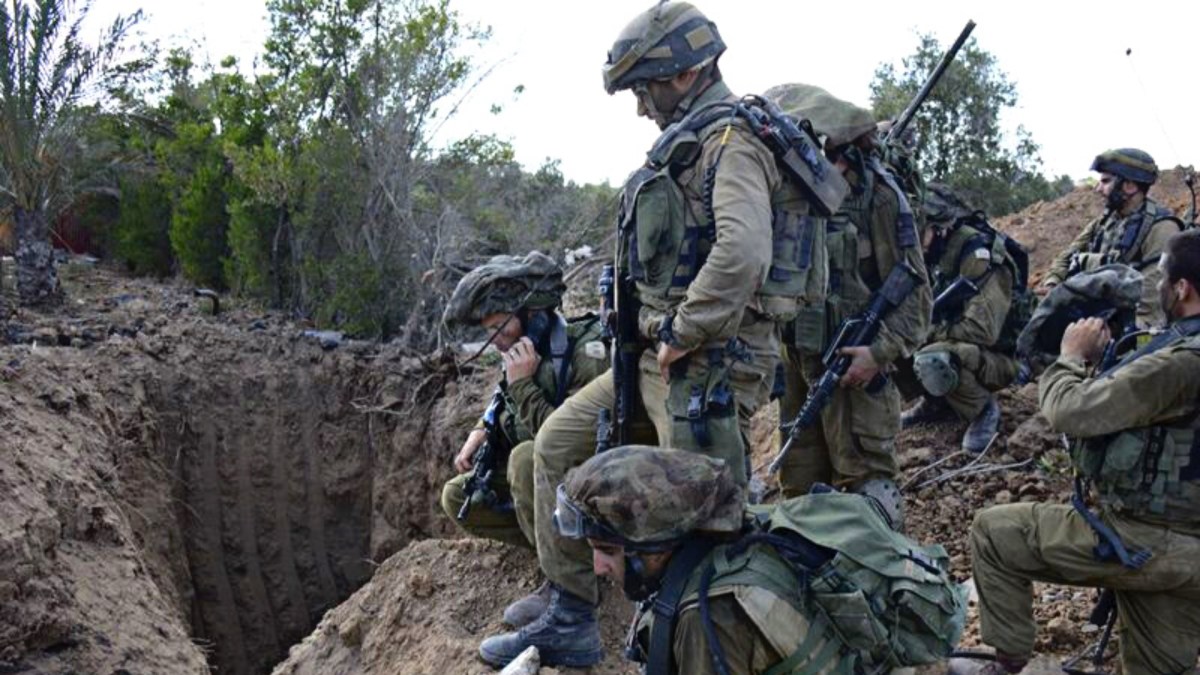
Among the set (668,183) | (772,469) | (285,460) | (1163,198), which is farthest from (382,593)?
(1163,198)

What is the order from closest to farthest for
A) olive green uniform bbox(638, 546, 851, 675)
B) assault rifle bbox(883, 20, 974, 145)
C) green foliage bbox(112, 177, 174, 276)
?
olive green uniform bbox(638, 546, 851, 675)
assault rifle bbox(883, 20, 974, 145)
green foliage bbox(112, 177, 174, 276)

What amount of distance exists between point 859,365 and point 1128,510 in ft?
4.34

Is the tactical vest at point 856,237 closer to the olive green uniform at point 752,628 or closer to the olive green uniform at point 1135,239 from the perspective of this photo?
the olive green uniform at point 752,628

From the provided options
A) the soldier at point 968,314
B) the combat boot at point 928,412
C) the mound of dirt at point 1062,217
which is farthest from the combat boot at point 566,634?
the mound of dirt at point 1062,217

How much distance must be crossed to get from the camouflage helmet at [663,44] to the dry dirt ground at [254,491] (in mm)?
2365

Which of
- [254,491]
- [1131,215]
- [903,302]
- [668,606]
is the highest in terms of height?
[1131,215]

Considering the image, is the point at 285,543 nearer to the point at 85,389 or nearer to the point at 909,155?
the point at 85,389

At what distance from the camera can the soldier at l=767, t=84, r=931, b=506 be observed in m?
4.87

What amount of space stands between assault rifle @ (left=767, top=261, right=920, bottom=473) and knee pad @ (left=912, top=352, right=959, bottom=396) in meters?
1.61

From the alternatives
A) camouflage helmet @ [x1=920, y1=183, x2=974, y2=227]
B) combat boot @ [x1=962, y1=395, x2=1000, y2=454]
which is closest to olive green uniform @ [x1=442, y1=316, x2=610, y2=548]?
camouflage helmet @ [x1=920, y1=183, x2=974, y2=227]

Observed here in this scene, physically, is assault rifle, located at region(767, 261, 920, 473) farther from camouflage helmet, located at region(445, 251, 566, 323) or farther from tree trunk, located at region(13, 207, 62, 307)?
tree trunk, located at region(13, 207, 62, 307)

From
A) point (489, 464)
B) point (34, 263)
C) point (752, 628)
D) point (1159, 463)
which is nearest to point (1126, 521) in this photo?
point (1159, 463)

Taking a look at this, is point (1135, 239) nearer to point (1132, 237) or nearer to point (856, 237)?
point (1132, 237)

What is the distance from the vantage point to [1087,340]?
394 centimetres
